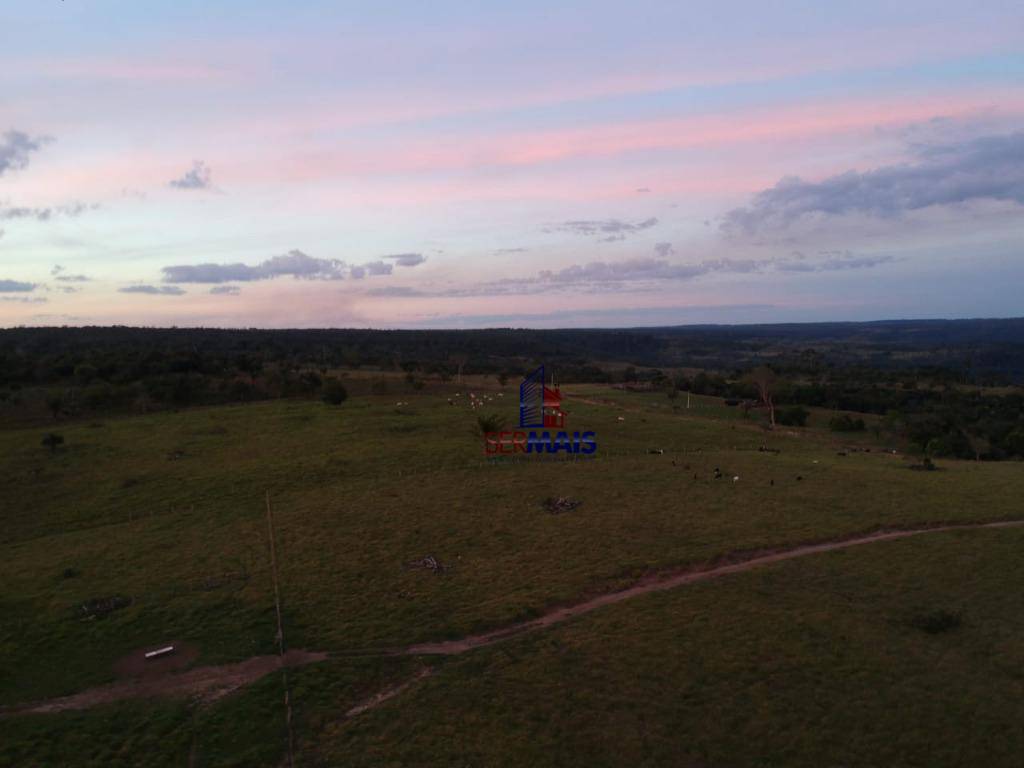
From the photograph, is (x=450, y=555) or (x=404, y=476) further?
(x=404, y=476)

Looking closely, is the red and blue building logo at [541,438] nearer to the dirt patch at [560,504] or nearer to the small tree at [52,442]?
the dirt patch at [560,504]

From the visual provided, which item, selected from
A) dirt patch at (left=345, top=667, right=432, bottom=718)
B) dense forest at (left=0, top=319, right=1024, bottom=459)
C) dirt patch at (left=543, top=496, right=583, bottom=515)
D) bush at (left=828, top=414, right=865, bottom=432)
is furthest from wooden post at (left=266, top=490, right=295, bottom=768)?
bush at (left=828, top=414, right=865, bottom=432)

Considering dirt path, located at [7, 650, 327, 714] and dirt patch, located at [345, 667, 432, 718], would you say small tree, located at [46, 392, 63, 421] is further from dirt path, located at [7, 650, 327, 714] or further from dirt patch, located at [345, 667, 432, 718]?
dirt patch, located at [345, 667, 432, 718]

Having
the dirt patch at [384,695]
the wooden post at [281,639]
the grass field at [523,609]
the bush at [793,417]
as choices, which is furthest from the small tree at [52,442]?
the bush at [793,417]

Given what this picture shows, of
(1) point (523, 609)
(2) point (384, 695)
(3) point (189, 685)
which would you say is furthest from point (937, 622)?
(3) point (189, 685)

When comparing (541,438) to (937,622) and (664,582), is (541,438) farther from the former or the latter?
(937,622)

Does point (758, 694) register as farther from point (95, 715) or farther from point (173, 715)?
point (95, 715)

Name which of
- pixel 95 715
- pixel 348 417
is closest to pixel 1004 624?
pixel 95 715
